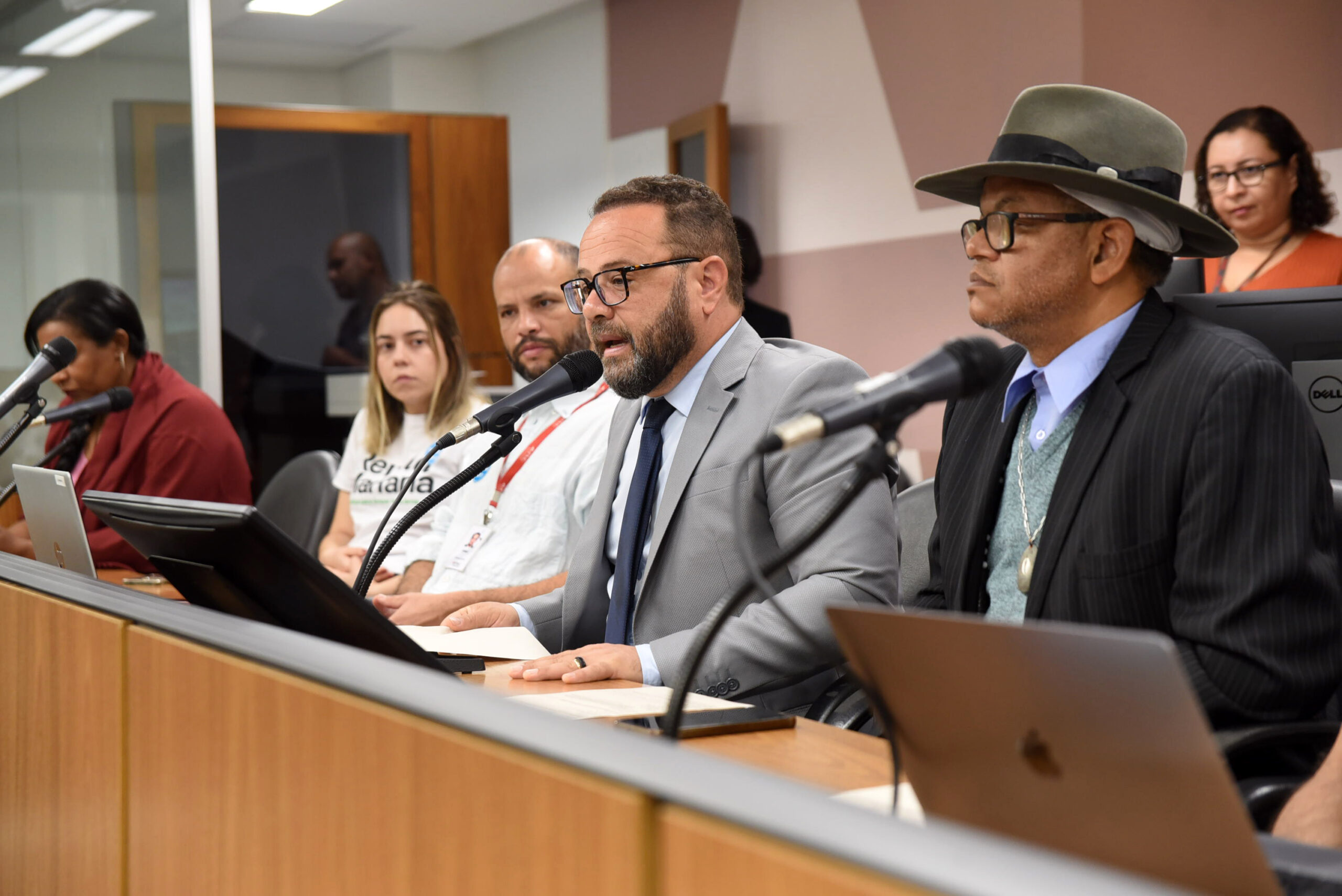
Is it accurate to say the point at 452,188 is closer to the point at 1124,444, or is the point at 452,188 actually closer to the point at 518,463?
the point at 518,463

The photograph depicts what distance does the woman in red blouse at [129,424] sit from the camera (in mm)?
3139

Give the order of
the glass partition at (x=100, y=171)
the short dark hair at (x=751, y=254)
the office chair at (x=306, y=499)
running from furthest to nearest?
the short dark hair at (x=751, y=254)
the glass partition at (x=100, y=171)
the office chair at (x=306, y=499)

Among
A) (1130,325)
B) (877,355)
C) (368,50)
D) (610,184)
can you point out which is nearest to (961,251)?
(877,355)

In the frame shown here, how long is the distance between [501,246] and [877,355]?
6.80 feet

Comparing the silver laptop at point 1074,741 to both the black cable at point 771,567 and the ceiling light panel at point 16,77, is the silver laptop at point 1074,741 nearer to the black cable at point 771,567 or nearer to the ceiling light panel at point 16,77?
the black cable at point 771,567

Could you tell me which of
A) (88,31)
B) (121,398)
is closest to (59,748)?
(121,398)

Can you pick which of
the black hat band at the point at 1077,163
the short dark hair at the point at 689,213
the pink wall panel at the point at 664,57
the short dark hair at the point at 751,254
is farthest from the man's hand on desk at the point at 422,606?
the pink wall panel at the point at 664,57

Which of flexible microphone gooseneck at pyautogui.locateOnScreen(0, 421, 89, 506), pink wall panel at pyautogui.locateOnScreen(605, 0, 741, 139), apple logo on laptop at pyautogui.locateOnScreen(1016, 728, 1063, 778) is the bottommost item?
apple logo on laptop at pyautogui.locateOnScreen(1016, 728, 1063, 778)

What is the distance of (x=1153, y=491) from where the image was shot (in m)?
1.30

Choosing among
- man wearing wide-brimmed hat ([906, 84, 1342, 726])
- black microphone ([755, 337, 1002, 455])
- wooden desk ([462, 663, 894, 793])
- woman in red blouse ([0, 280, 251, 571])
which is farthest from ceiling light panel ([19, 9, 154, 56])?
black microphone ([755, 337, 1002, 455])

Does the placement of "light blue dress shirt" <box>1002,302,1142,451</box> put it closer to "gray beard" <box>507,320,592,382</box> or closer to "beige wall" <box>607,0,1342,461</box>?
"gray beard" <box>507,320,592,382</box>

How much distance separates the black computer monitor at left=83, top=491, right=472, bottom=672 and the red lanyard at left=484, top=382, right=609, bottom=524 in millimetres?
1117

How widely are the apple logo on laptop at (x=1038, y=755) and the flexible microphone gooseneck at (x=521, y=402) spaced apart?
1.03m

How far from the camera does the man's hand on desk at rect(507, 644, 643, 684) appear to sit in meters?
1.42
